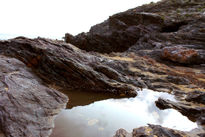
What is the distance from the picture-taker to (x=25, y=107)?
9.64 m

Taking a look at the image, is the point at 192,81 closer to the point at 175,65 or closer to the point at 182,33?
the point at 175,65

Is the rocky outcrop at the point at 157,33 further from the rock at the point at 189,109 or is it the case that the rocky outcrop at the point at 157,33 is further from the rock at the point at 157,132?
the rock at the point at 157,132

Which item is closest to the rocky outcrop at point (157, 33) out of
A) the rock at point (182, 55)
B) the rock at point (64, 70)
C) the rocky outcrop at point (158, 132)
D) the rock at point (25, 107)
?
the rock at point (182, 55)

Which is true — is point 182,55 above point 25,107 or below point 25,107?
above

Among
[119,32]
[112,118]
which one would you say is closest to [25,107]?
[112,118]

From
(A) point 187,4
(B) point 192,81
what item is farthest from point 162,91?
(A) point 187,4

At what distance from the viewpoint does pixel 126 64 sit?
23.9m

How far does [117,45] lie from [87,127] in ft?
130

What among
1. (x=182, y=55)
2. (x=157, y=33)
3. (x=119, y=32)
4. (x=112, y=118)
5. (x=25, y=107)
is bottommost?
(x=112, y=118)

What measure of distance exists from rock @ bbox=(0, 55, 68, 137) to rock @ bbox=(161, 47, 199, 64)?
23105 millimetres

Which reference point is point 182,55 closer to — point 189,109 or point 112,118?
point 189,109

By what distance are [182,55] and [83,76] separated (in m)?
20.4

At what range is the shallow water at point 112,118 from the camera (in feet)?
31.3

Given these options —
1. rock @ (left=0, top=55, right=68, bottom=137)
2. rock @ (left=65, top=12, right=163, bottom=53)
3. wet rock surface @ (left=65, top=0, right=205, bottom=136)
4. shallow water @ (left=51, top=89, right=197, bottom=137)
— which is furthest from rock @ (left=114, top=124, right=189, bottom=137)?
rock @ (left=65, top=12, right=163, bottom=53)
